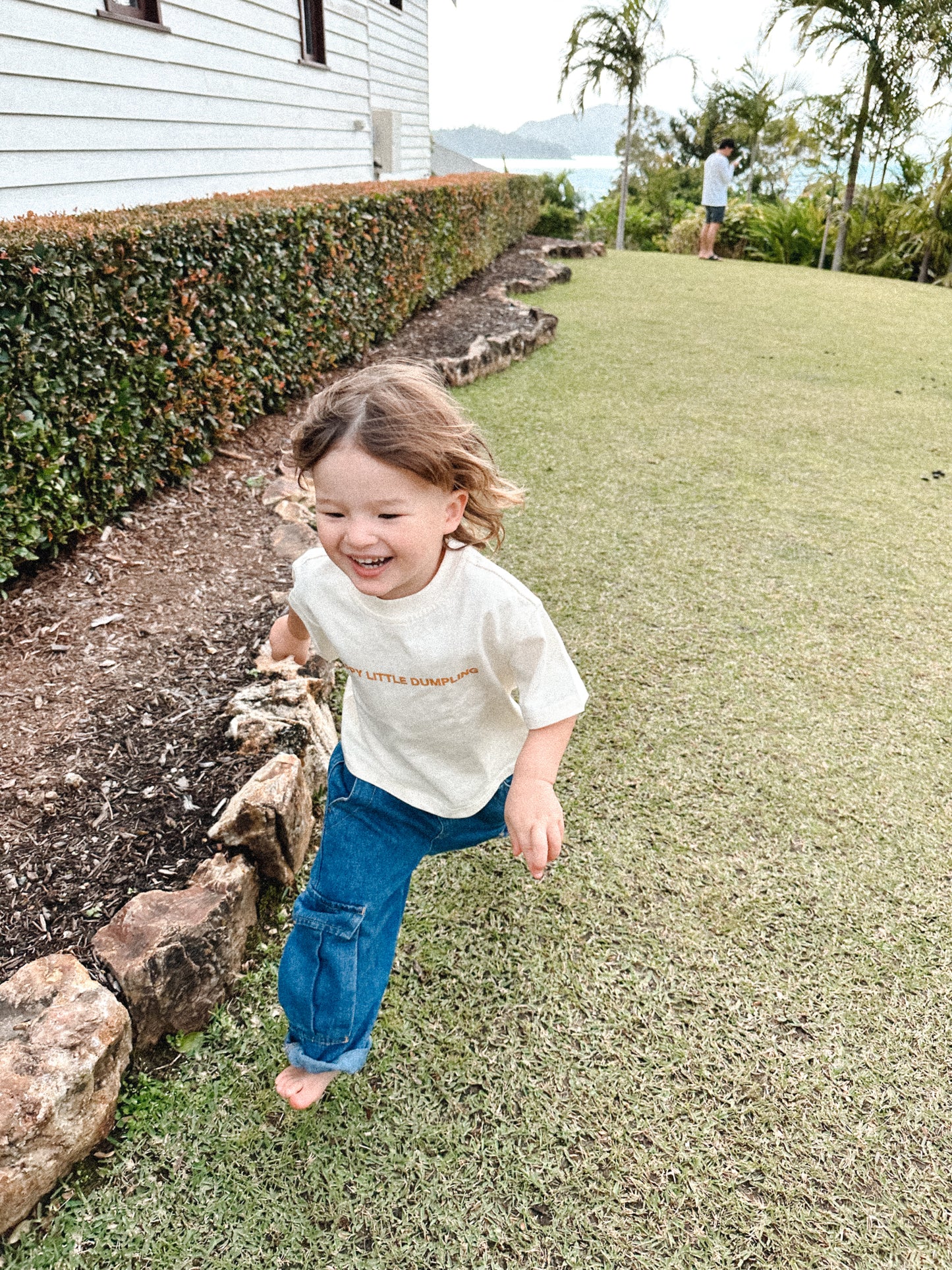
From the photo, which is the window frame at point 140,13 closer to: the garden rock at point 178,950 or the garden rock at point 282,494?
the garden rock at point 282,494

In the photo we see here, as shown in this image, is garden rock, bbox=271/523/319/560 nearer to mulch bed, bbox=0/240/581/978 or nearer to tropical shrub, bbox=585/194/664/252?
mulch bed, bbox=0/240/581/978

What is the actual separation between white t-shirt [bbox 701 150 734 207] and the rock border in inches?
557

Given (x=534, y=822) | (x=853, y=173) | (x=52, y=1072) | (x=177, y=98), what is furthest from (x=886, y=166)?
(x=52, y=1072)

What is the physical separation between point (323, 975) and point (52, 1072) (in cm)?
50

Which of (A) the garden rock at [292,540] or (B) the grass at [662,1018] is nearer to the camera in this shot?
(B) the grass at [662,1018]

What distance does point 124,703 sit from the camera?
2.65 metres

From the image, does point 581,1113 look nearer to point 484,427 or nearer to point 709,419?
point 484,427

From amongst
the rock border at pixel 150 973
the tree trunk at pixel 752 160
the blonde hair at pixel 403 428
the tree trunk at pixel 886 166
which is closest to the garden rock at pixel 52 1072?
the rock border at pixel 150 973

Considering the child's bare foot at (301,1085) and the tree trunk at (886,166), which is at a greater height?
the tree trunk at (886,166)

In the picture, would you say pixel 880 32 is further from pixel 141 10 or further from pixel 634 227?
pixel 141 10

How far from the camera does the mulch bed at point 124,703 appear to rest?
6.69 feet

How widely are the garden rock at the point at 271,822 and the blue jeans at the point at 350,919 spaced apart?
0.27 meters

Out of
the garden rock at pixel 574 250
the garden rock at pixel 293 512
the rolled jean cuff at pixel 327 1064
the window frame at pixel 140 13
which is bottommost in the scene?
the rolled jean cuff at pixel 327 1064

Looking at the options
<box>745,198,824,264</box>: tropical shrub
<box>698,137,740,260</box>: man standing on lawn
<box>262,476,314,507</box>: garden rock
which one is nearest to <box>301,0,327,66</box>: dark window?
<box>698,137,740,260</box>: man standing on lawn
